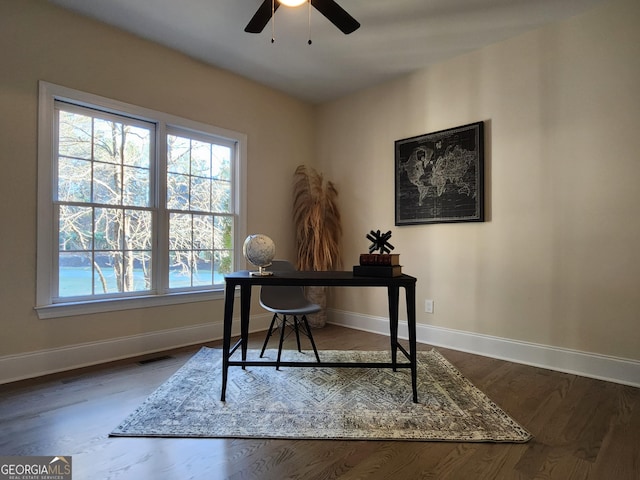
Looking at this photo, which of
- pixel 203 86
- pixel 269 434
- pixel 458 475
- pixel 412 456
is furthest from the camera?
pixel 203 86

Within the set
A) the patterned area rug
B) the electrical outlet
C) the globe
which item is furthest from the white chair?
the electrical outlet

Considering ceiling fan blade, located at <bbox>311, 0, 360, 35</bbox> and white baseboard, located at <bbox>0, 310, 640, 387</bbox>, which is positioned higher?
ceiling fan blade, located at <bbox>311, 0, 360, 35</bbox>

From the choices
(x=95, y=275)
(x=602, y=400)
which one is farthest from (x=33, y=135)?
(x=602, y=400)

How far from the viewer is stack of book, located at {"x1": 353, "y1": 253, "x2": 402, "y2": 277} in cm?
220

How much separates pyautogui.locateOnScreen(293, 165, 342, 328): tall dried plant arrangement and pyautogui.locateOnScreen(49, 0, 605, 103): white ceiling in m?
1.29

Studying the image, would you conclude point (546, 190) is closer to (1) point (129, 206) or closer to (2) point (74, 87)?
(1) point (129, 206)

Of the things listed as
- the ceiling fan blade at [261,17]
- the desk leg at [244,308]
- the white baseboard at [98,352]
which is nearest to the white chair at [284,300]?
the desk leg at [244,308]

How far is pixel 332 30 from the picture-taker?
288 centimetres

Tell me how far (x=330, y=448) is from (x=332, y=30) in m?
3.06

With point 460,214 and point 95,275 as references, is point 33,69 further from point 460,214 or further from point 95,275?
point 460,214

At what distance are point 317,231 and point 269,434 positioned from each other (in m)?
2.54

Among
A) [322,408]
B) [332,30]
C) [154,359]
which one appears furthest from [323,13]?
[154,359]

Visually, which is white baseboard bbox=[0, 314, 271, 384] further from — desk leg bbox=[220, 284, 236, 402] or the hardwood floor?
desk leg bbox=[220, 284, 236, 402]

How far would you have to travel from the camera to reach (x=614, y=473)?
4.81 ft
